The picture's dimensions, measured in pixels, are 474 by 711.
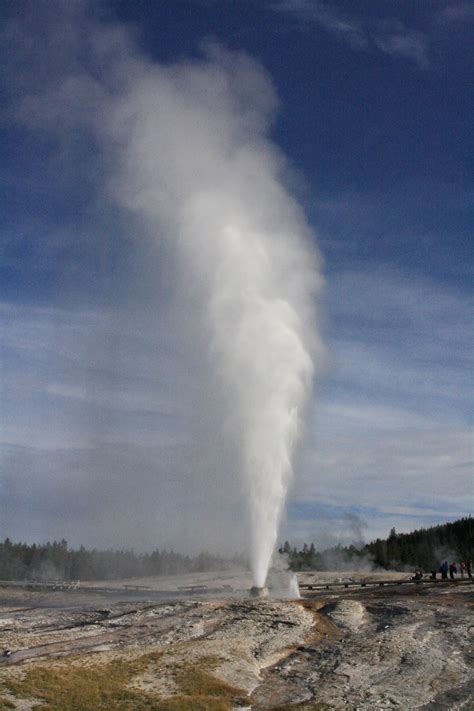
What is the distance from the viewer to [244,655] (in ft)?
93.7

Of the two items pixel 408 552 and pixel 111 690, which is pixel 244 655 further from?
pixel 408 552

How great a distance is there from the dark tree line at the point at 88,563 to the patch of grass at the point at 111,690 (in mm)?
98999

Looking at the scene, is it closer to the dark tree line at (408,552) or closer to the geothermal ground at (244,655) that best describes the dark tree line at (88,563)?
the dark tree line at (408,552)

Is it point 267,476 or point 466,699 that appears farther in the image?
point 267,476

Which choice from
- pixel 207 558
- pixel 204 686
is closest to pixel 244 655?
pixel 204 686

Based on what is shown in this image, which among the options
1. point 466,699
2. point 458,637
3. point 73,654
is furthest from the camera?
point 458,637

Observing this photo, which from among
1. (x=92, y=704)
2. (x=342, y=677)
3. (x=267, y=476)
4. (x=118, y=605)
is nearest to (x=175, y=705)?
(x=92, y=704)

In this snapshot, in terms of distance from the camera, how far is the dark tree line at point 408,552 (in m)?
106

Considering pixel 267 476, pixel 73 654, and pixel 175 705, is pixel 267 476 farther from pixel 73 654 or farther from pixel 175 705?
pixel 175 705

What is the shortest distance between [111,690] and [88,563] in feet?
413

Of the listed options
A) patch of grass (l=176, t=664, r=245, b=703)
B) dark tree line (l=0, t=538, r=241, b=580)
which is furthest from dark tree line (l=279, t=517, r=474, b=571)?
patch of grass (l=176, t=664, r=245, b=703)

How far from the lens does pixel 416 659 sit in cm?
2789

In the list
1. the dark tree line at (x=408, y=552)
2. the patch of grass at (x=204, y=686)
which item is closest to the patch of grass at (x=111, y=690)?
the patch of grass at (x=204, y=686)

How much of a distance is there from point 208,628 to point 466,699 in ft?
47.9
